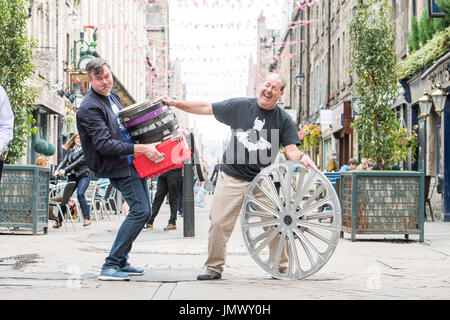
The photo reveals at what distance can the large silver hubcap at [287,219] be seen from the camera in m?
5.73

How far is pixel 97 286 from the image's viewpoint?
5.34m

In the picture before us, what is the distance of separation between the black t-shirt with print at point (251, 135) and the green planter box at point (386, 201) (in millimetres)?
4341

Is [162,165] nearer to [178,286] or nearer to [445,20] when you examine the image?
[178,286]

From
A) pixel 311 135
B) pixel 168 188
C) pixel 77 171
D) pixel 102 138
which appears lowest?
pixel 168 188

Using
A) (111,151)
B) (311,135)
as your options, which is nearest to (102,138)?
(111,151)

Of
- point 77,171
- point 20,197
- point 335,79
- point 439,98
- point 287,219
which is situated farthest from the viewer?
point 335,79

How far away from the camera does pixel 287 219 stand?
229 inches

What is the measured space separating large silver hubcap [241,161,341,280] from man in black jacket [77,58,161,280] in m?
0.87

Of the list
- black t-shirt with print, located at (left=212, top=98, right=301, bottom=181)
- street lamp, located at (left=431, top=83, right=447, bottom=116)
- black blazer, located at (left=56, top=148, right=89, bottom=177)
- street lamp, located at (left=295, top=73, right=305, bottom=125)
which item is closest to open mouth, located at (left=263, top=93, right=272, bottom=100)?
black t-shirt with print, located at (left=212, top=98, right=301, bottom=181)

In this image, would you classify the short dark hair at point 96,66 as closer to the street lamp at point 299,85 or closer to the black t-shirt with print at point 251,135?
the black t-shirt with print at point 251,135

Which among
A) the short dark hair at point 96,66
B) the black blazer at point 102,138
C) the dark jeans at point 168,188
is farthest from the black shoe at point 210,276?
the dark jeans at point 168,188

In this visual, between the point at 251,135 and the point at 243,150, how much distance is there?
14 centimetres

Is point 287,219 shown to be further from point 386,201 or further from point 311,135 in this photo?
point 311,135

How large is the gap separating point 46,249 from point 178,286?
→ 333cm
